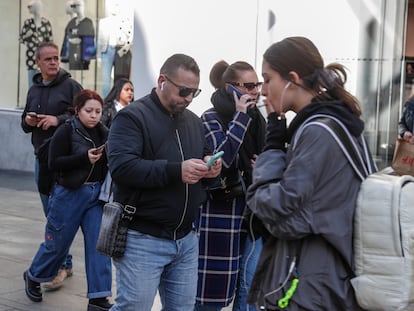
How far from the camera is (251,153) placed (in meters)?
4.92

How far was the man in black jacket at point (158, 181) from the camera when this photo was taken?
399 cm

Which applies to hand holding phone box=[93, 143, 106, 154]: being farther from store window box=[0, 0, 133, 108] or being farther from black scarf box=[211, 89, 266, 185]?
store window box=[0, 0, 133, 108]

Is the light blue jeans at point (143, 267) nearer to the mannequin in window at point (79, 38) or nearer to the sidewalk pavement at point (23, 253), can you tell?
the sidewalk pavement at point (23, 253)

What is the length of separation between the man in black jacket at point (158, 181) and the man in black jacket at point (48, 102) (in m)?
2.65

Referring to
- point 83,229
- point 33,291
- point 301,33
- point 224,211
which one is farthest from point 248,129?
point 301,33

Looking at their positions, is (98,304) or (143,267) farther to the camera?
(98,304)

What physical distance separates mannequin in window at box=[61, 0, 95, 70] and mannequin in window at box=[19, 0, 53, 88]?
1.50ft

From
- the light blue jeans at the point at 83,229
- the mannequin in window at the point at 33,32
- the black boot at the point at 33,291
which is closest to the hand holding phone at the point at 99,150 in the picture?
the light blue jeans at the point at 83,229

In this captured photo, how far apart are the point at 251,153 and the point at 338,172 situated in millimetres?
1916

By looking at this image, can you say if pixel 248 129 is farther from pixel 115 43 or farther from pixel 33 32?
pixel 33 32

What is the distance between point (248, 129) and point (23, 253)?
3686 mm

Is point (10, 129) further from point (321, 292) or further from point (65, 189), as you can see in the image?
point (321, 292)

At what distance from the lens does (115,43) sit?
12578 mm

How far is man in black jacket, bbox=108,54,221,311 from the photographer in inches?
157
